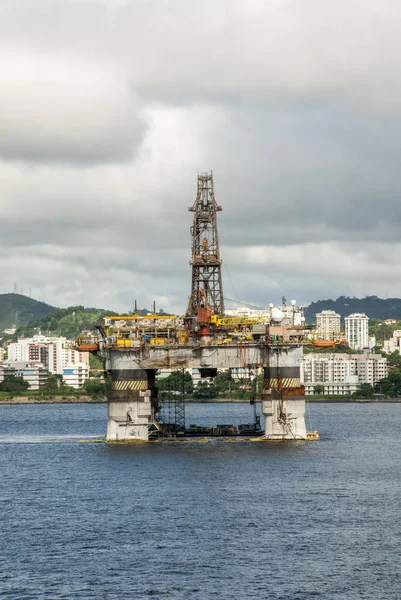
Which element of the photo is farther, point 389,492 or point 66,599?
point 389,492

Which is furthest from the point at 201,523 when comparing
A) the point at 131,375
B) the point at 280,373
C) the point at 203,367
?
the point at 131,375

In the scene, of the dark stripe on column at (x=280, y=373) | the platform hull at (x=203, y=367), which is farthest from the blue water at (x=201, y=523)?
the dark stripe on column at (x=280, y=373)

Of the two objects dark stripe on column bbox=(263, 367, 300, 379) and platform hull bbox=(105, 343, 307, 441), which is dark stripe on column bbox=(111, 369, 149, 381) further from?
dark stripe on column bbox=(263, 367, 300, 379)

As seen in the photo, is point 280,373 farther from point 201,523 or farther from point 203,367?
point 201,523

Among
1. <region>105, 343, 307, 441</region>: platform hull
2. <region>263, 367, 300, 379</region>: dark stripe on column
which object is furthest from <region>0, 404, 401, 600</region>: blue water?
<region>263, 367, 300, 379</region>: dark stripe on column

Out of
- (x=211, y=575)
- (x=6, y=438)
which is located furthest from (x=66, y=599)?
(x=6, y=438)

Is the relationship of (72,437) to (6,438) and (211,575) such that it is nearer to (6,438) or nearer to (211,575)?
(6,438)
